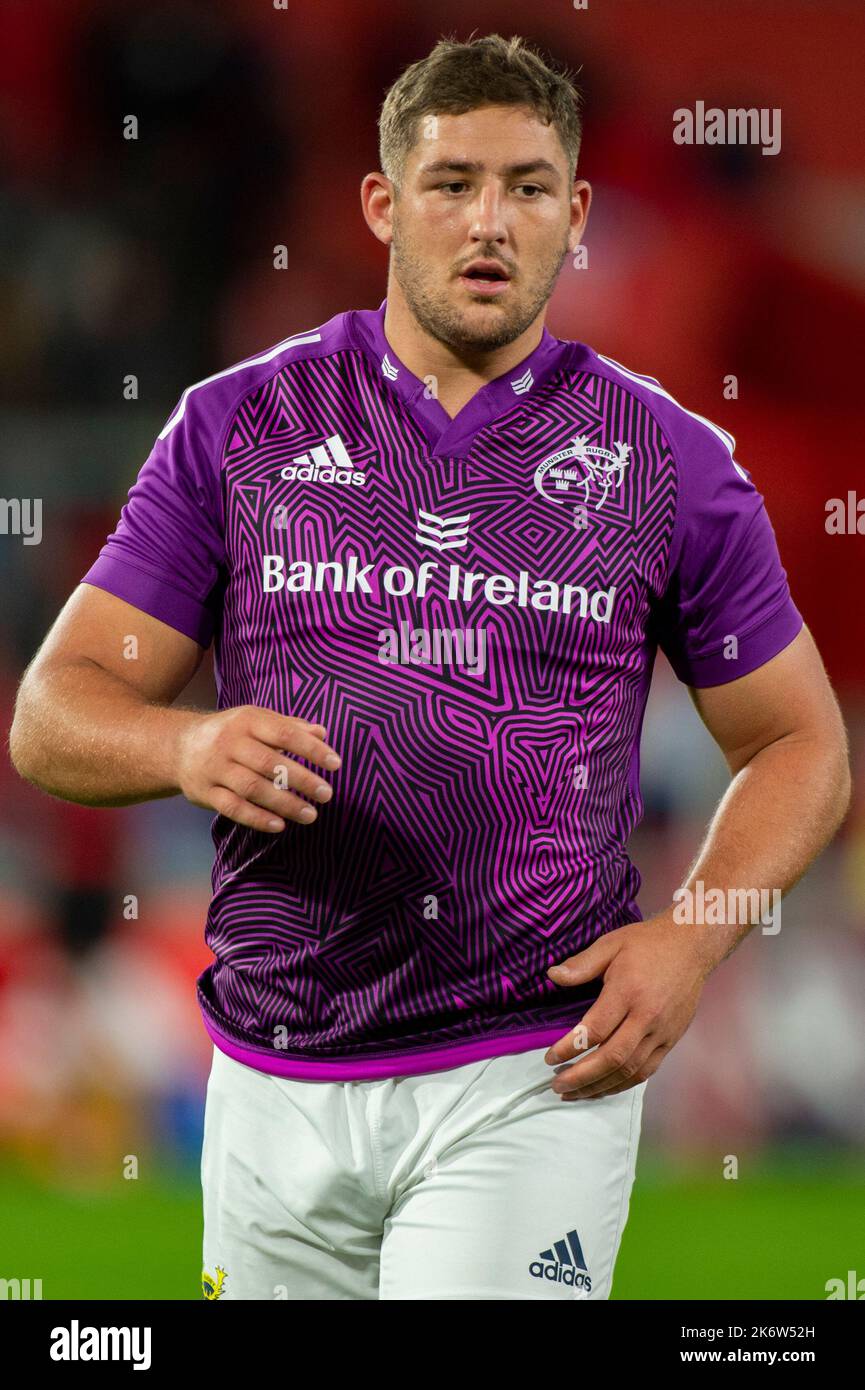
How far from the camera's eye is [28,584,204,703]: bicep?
2232mm

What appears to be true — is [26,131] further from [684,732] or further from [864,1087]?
[864,1087]

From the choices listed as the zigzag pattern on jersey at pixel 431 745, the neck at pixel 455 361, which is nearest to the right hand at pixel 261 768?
the zigzag pattern on jersey at pixel 431 745

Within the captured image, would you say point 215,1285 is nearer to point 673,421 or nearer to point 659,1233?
point 673,421

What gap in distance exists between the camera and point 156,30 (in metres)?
7.25

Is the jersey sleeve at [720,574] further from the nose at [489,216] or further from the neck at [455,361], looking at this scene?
the nose at [489,216]

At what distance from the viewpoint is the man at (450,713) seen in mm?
2113

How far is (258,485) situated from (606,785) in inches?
24.2

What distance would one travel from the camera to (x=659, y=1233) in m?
4.93

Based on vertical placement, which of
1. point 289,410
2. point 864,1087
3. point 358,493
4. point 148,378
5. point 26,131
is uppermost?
point 26,131

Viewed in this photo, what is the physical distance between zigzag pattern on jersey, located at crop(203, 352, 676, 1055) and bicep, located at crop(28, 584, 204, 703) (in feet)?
0.29

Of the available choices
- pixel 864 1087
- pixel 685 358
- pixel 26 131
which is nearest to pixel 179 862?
pixel 864 1087

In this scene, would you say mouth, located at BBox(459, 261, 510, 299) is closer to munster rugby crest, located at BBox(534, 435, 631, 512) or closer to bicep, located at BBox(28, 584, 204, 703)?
munster rugby crest, located at BBox(534, 435, 631, 512)

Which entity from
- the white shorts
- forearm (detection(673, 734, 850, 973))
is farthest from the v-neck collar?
the white shorts

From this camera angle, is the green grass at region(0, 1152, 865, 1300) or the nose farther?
the green grass at region(0, 1152, 865, 1300)
